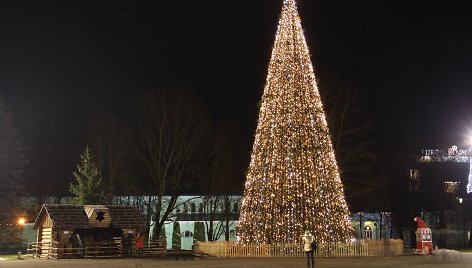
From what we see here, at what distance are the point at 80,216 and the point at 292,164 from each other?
46.9 feet

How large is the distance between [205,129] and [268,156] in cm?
1914

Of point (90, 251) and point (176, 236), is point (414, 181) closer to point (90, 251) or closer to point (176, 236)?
point (176, 236)

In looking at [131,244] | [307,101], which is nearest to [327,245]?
[307,101]

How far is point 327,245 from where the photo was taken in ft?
96.3

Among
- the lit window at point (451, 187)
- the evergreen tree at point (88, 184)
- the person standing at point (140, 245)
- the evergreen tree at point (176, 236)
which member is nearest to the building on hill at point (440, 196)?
the lit window at point (451, 187)

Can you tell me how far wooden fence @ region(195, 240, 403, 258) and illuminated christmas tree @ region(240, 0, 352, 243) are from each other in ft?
1.37

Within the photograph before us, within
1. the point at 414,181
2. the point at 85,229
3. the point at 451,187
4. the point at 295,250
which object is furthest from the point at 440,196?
the point at 85,229

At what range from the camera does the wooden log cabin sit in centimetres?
3366

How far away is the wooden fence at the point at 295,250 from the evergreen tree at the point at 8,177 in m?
17.5

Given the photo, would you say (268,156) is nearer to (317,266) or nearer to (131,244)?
(317,266)

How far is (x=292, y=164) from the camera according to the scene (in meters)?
29.0

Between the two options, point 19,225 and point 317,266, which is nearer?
point 317,266

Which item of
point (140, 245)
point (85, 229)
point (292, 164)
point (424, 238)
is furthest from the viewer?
point (85, 229)

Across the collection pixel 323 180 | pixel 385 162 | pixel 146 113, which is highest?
pixel 146 113
